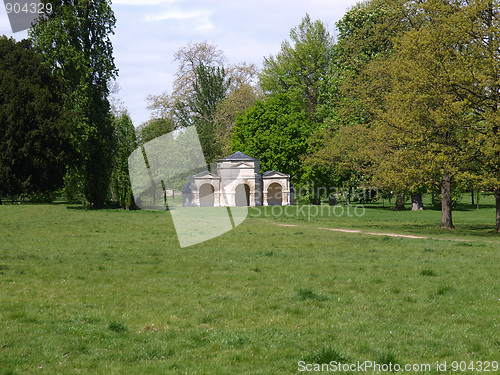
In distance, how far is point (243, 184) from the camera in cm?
6481

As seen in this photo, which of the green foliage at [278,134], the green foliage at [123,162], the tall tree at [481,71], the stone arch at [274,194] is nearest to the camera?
the tall tree at [481,71]

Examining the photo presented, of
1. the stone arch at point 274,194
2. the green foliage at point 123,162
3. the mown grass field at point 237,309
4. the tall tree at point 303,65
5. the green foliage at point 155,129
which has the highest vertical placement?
the tall tree at point 303,65

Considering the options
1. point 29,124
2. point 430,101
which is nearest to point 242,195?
point 29,124

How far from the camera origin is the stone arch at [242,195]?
65.1 metres

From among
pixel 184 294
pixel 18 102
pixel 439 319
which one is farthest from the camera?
pixel 18 102

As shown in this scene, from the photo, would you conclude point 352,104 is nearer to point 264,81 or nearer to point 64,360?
point 264,81

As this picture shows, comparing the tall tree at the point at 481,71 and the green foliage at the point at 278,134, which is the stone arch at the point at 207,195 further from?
the tall tree at the point at 481,71

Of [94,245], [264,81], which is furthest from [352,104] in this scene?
[94,245]

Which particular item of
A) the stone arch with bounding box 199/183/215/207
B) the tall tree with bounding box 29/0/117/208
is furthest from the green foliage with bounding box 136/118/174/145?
the tall tree with bounding box 29/0/117/208

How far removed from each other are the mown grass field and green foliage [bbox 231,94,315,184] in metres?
46.1

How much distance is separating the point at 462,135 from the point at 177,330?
28.0m

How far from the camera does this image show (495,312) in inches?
411

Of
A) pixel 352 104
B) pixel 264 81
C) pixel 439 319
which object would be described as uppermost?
pixel 264 81

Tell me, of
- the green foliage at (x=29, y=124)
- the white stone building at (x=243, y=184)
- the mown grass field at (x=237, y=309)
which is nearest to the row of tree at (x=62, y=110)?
the green foliage at (x=29, y=124)
